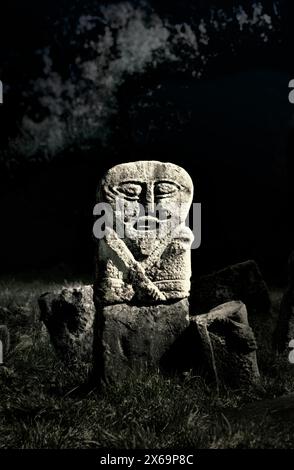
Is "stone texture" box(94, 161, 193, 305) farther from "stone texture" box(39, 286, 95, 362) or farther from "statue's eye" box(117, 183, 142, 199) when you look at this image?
"stone texture" box(39, 286, 95, 362)

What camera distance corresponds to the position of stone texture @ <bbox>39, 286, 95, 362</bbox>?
6.38 metres

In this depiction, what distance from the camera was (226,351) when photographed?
5.11 metres

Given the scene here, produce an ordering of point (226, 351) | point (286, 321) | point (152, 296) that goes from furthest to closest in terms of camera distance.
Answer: point (286, 321)
point (152, 296)
point (226, 351)

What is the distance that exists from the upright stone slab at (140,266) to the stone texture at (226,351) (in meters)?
0.25

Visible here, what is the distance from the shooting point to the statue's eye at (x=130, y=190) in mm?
5363

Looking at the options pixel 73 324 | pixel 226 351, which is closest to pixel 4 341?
pixel 73 324

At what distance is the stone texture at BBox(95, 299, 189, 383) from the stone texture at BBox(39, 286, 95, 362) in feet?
4.00

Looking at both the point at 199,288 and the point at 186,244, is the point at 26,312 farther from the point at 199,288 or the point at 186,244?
the point at 186,244

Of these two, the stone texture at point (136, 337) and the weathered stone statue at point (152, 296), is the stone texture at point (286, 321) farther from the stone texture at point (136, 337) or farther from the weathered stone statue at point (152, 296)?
the stone texture at point (136, 337)

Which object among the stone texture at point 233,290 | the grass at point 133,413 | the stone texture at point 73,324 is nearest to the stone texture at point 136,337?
the grass at point 133,413

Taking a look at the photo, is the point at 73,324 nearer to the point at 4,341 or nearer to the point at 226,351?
the point at 4,341

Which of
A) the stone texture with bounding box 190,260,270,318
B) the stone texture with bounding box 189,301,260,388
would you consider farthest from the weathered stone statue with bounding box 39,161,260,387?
the stone texture with bounding box 190,260,270,318

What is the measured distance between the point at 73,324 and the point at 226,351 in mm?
1913
